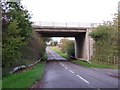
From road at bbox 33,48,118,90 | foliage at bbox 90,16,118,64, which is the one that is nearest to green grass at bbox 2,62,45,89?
road at bbox 33,48,118,90

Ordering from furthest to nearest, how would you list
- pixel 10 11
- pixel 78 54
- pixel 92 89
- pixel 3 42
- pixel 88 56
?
pixel 78 54
pixel 88 56
pixel 10 11
pixel 3 42
pixel 92 89

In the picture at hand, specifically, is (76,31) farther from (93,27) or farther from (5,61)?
(5,61)

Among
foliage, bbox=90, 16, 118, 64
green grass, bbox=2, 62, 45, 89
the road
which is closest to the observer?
green grass, bbox=2, 62, 45, 89

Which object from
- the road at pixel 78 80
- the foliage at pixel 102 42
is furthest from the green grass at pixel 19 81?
the foliage at pixel 102 42

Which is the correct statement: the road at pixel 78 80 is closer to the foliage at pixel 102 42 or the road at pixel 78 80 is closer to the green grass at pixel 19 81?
the green grass at pixel 19 81

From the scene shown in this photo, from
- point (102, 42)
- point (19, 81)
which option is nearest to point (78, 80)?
point (19, 81)

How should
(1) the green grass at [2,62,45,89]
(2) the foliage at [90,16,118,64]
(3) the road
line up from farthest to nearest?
(2) the foliage at [90,16,118,64] → (3) the road → (1) the green grass at [2,62,45,89]

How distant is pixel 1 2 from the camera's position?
77.8 ft

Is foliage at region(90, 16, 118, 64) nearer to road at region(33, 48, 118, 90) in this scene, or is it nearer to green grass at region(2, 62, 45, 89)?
road at region(33, 48, 118, 90)

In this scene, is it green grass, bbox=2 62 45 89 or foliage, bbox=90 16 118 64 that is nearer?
green grass, bbox=2 62 45 89

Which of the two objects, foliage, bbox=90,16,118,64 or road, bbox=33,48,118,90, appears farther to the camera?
foliage, bbox=90,16,118,64

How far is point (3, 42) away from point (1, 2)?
328 cm

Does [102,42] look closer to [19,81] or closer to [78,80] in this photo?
[78,80]

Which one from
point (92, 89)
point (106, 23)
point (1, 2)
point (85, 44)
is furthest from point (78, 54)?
point (92, 89)
